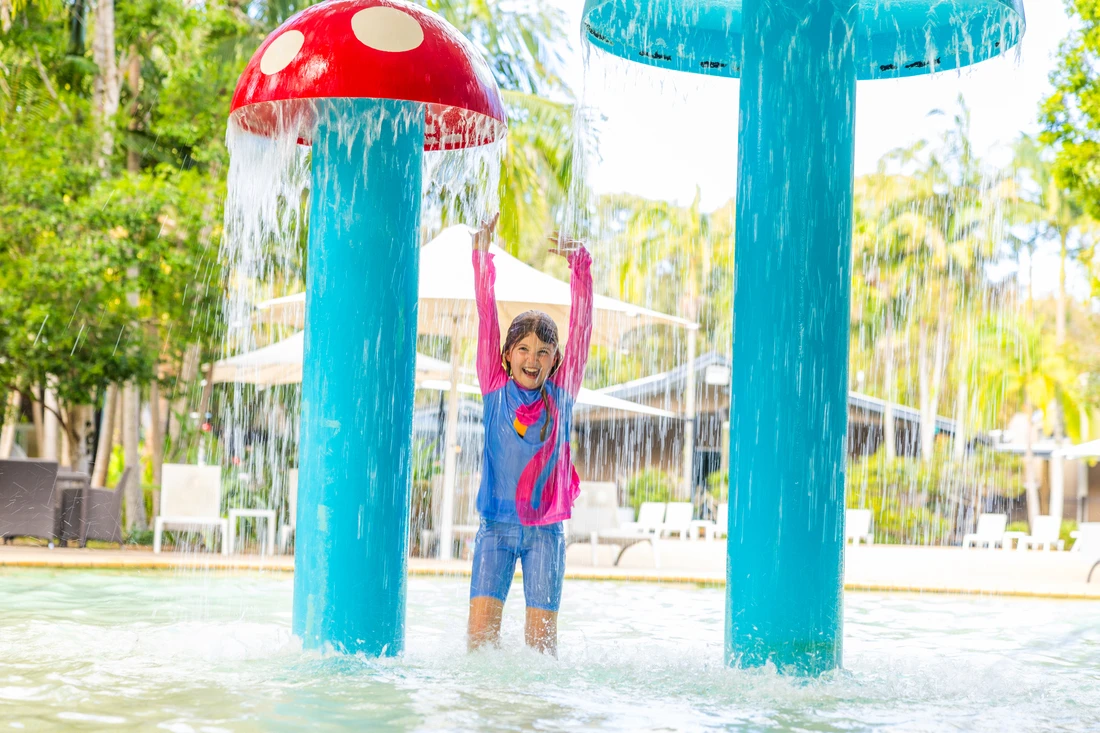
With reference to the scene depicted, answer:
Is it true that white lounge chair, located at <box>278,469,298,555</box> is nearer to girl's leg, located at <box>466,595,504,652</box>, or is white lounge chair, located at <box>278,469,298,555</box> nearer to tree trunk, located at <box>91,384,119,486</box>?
tree trunk, located at <box>91,384,119,486</box>

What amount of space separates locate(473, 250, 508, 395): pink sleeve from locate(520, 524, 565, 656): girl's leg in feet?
2.07

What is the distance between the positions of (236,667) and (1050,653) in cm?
481

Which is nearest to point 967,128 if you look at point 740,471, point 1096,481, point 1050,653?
point 1096,481

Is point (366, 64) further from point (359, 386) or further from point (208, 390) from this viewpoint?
point (208, 390)

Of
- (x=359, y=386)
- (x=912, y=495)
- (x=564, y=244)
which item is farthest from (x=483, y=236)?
(x=912, y=495)

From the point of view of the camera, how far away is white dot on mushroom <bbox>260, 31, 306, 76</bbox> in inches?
208

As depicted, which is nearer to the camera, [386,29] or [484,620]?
[484,620]

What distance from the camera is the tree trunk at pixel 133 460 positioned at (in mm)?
14734

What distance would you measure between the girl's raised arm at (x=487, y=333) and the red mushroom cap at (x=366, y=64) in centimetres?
75

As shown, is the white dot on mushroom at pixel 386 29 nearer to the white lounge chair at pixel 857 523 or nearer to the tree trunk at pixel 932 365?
the white lounge chair at pixel 857 523

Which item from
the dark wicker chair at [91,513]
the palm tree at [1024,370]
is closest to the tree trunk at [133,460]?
the dark wicker chair at [91,513]

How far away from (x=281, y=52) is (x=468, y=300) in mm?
6394

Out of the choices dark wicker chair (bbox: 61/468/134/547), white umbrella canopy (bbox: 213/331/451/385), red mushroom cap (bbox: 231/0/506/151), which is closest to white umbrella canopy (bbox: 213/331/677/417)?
white umbrella canopy (bbox: 213/331/451/385)

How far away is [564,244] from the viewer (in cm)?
533
